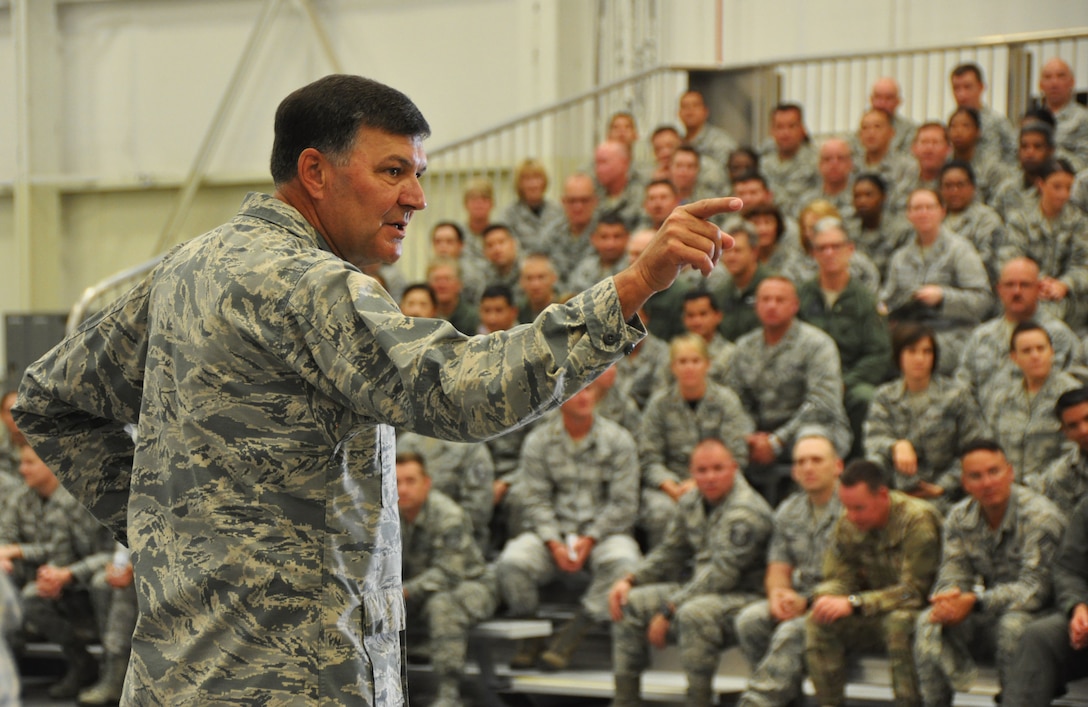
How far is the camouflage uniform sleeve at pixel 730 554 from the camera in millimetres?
4887

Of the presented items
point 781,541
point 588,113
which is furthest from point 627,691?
point 588,113

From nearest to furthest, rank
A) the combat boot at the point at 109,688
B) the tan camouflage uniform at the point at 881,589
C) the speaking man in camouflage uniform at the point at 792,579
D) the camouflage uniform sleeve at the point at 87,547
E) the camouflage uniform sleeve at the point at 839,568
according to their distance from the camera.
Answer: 1. the tan camouflage uniform at the point at 881,589
2. the speaking man in camouflage uniform at the point at 792,579
3. the camouflage uniform sleeve at the point at 839,568
4. the combat boot at the point at 109,688
5. the camouflage uniform sleeve at the point at 87,547

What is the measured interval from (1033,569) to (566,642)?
5.75 ft

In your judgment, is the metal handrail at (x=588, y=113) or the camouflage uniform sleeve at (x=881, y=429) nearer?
the camouflage uniform sleeve at (x=881, y=429)

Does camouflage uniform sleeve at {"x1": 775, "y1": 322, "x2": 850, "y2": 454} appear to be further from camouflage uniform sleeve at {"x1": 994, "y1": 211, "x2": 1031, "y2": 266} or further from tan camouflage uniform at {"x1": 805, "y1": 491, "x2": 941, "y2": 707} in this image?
camouflage uniform sleeve at {"x1": 994, "y1": 211, "x2": 1031, "y2": 266}

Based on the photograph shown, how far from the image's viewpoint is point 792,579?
483cm

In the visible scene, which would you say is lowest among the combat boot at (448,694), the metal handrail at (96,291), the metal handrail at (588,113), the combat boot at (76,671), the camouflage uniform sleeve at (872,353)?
the combat boot at (76,671)

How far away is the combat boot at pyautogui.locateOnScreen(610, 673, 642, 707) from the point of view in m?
4.82

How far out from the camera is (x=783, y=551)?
15.8 feet

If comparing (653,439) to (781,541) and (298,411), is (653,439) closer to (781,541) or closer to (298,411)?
(781,541)

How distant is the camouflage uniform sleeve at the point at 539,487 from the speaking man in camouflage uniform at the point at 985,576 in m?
1.55

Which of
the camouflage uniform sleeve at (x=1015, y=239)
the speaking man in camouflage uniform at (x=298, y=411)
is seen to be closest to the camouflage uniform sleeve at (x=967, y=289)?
the camouflage uniform sleeve at (x=1015, y=239)

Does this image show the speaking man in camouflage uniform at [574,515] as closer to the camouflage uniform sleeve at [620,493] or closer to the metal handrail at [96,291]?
the camouflage uniform sleeve at [620,493]

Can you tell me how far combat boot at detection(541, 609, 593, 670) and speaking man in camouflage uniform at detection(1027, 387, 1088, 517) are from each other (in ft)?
5.62
